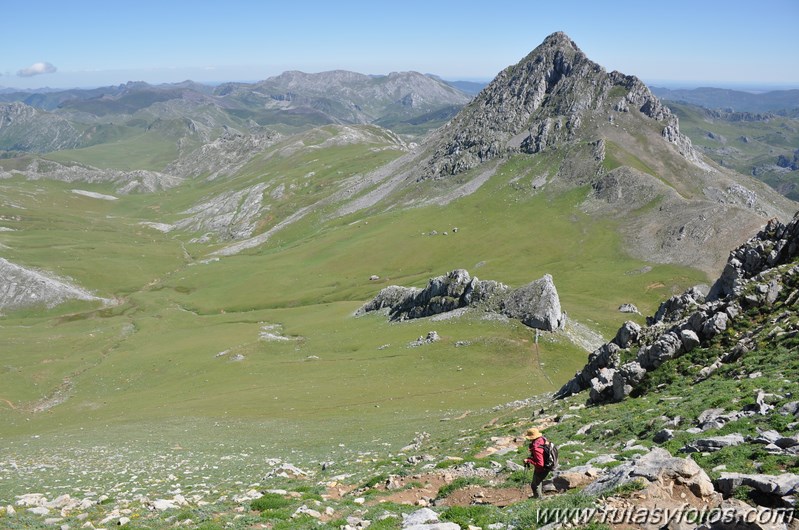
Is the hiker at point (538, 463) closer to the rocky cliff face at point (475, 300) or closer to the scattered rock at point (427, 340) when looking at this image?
the scattered rock at point (427, 340)

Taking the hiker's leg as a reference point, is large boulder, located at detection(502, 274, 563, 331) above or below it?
below

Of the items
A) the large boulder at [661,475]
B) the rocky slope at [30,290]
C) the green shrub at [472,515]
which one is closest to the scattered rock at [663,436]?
the large boulder at [661,475]

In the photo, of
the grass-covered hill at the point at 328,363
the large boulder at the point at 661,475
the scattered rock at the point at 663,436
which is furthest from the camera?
the grass-covered hill at the point at 328,363

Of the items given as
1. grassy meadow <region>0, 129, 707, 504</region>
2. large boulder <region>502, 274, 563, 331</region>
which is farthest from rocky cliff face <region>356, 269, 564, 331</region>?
grassy meadow <region>0, 129, 707, 504</region>

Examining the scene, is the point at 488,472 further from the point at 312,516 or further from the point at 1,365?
the point at 1,365

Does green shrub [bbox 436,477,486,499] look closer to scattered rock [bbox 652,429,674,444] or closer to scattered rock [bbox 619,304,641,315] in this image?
scattered rock [bbox 652,429,674,444]

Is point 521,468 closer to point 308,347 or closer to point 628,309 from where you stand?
point 308,347

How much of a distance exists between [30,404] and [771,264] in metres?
107

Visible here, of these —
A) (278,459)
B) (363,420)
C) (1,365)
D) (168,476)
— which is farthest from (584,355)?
(1,365)

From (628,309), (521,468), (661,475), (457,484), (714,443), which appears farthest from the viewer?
(628,309)

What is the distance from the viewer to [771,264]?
45062 millimetres

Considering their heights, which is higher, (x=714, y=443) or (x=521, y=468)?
(x=714, y=443)

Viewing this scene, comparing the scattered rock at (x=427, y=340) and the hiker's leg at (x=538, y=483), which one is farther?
the scattered rock at (x=427, y=340)

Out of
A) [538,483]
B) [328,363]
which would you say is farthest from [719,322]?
A: [328,363]
